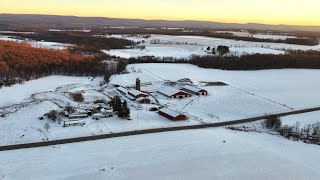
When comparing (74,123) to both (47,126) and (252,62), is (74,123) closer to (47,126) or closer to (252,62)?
(47,126)

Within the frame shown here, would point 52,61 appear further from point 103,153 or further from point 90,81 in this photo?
point 103,153

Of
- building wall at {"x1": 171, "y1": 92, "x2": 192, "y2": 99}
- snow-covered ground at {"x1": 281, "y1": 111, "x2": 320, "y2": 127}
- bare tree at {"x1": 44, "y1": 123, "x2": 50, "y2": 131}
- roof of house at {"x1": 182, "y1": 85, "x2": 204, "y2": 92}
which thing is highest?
roof of house at {"x1": 182, "y1": 85, "x2": 204, "y2": 92}

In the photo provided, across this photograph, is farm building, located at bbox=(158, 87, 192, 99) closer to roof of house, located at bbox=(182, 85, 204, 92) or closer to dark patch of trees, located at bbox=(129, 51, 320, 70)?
roof of house, located at bbox=(182, 85, 204, 92)

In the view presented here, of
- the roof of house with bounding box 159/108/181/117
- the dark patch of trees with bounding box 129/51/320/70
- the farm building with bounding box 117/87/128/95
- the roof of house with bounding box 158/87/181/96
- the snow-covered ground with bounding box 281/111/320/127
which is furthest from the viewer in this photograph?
the dark patch of trees with bounding box 129/51/320/70

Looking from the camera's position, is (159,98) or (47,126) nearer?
(47,126)

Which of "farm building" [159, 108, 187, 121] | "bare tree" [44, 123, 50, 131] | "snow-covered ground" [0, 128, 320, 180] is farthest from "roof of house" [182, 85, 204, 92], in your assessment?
"bare tree" [44, 123, 50, 131]

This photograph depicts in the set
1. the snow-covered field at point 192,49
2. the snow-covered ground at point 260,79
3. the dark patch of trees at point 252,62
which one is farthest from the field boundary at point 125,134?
the snow-covered field at point 192,49

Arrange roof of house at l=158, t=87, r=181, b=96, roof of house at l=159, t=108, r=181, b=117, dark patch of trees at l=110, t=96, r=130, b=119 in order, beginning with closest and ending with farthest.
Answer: dark patch of trees at l=110, t=96, r=130, b=119, roof of house at l=159, t=108, r=181, b=117, roof of house at l=158, t=87, r=181, b=96

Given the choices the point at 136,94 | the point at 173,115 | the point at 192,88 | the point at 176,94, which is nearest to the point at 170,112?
the point at 173,115

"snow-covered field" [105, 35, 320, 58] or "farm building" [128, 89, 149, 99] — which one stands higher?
"snow-covered field" [105, 35, 320, 58]
